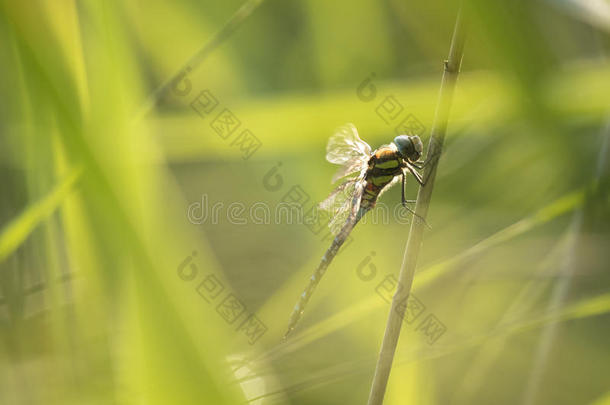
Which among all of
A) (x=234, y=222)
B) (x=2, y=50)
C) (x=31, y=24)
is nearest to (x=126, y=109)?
(x=31, y=24)

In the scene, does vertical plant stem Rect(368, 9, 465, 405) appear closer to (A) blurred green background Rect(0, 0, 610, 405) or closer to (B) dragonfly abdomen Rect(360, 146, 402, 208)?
(A) blurred green background Rect(0, 0, 610, 405)

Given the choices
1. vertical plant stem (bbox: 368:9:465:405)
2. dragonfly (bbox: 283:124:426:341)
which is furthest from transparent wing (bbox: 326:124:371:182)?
vertical plant stem (bbox: 368:9:465:405)

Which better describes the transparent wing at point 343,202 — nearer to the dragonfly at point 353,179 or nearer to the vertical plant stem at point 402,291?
the dragonfly at point 353,179

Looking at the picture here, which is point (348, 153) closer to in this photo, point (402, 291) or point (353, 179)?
point (353, 179)

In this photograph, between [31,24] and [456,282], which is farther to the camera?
[456,282]

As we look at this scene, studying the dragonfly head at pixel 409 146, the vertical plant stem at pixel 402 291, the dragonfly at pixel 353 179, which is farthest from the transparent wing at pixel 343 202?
the vertical plant stem at pixel 402 291

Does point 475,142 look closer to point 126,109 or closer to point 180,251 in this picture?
point 180,251
